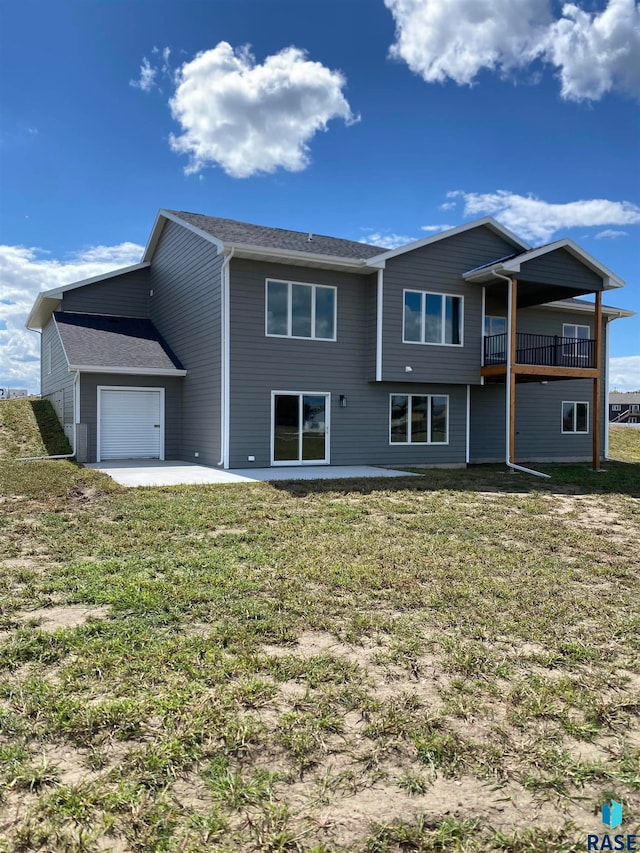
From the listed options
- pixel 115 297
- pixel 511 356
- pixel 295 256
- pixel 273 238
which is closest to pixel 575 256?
pixel 511 356

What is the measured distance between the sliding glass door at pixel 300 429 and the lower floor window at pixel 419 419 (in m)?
2.06

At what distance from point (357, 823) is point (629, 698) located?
1.65 m

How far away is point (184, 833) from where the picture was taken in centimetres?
181

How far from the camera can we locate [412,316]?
14.2 meters

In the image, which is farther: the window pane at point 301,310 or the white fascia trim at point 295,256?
the window pane at point 301,310

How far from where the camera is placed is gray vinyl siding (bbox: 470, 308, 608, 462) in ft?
53.8

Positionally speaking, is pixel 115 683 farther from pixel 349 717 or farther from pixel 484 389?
pixel 484 389

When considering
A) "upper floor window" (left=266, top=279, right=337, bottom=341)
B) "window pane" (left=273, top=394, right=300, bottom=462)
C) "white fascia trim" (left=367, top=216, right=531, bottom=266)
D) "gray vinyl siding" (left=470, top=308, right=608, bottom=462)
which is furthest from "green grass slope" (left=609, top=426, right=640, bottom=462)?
"window pane" (left=273, top=394, right=300, bottom=462)

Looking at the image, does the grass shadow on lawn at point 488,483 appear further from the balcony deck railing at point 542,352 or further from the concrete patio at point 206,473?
the balcony deck railing at point 542,352

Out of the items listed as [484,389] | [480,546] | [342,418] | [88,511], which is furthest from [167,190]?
[480,546]

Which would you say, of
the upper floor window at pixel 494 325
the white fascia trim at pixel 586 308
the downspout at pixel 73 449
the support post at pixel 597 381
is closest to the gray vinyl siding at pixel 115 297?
the downspout at pixel 73 449

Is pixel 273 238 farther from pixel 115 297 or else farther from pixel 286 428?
pixel 115 297

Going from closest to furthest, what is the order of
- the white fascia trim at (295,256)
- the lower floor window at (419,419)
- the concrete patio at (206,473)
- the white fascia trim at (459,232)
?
the concrete patio at (206,473) → the white fascia trim at (295,256) → the white fascia trim at (459,232) → the lower floor window at (419,419)

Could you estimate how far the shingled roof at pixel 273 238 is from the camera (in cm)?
→ 1330
